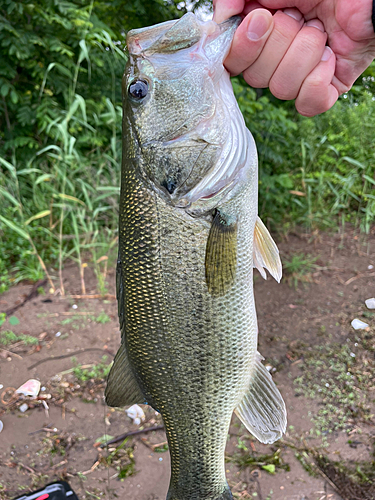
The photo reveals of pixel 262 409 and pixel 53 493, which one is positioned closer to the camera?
pixel 262 409

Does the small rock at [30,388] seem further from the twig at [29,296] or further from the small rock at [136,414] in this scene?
the twig at [29,296]

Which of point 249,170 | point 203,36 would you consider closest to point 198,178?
point 249,170

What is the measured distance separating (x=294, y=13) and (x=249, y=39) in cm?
33

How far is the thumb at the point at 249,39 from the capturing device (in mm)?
1281

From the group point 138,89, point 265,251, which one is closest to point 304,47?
point 138,89

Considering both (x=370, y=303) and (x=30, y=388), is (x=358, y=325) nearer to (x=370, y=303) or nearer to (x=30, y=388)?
(x=370, y=303)

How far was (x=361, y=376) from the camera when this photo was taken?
303 cm

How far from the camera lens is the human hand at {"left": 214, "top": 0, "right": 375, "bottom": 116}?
4.60ft

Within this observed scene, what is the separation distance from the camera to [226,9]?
1414mm

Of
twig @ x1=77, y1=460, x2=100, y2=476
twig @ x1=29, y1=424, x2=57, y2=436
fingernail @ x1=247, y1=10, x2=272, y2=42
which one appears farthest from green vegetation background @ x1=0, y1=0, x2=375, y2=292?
→ fingernail @ x1=247, y1=10, x2=272, y2=42

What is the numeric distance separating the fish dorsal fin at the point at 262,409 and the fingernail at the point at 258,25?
1186mm

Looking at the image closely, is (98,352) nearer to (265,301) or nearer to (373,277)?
(265,301)

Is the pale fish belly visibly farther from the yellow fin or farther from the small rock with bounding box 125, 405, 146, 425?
the small rock with bounding box 125, 405, 146, 425

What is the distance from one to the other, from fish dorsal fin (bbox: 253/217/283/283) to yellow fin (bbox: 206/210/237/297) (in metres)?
0.15
